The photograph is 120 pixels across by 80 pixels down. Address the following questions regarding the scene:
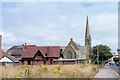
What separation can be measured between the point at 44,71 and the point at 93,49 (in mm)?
91243

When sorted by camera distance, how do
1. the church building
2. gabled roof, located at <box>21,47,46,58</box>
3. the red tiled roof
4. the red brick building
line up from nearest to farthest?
the red brick building
the church building
the red tiled roof
gabled roof, located at <box>21,47,46,58</box>

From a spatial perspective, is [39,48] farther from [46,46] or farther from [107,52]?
[107,52]

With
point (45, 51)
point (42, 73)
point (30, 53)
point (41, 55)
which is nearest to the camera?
point (42, 73)

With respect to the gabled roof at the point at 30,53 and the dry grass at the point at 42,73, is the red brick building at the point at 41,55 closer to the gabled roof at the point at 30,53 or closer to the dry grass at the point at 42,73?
the gabled roof at the point at 30,53

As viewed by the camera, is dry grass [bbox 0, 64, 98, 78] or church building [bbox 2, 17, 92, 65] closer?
dry grass [bbox 0, 64, 98, 78]

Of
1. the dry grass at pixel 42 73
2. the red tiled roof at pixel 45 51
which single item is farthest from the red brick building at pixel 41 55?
the dry grass at pixel 42 73

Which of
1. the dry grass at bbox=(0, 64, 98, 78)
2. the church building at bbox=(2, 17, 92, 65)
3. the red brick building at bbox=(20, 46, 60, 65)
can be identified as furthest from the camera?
the church building at bbox=(2, 17, 92, 65)

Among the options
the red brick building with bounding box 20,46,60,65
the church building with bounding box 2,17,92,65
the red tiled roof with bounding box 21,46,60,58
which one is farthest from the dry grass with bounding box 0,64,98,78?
the red tiled roof with bounding box 21,46,60,58

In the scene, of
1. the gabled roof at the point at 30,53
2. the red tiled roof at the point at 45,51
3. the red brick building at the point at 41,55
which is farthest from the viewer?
the gabled roof at the point at 30,53

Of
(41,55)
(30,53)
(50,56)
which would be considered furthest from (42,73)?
(30,53)

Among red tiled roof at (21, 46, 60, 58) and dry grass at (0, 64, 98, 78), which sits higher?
red tiled roof at (21, 46, 60, 58)

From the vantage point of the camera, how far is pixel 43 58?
72625 mm

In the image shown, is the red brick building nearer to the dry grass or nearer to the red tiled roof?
the red tiled roof

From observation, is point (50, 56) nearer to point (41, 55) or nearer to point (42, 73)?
point (41, 55)
